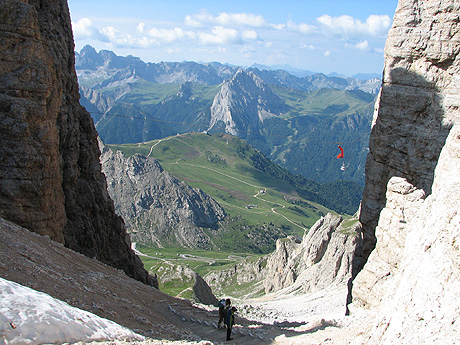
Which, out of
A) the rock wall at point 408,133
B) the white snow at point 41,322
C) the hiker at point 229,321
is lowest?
the hiker at point 229,321

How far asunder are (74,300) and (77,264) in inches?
385

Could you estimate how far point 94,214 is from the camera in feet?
147

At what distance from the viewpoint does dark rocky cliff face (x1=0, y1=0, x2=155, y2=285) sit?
33188 millimetres

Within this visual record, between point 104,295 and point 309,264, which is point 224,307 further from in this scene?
point 309,264

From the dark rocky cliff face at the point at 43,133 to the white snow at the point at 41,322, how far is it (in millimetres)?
20064

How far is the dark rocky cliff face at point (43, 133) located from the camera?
33.2 metres

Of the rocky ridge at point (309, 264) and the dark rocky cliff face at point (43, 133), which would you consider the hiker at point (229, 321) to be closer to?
the dark rocky cliff face at point (43, 133)

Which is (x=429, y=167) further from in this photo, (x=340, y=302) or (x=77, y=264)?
(x=340, y=302)

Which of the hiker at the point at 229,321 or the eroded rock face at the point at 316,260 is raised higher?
the hiker at the point at 229,321

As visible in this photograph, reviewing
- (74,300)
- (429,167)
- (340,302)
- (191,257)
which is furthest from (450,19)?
(191,257)

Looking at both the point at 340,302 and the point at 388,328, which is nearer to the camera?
the point at 388,328

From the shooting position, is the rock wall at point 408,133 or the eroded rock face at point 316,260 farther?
the eroded rock face at point 316,260

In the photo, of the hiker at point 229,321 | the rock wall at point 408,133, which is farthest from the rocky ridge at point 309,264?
the hiker at point 229,321

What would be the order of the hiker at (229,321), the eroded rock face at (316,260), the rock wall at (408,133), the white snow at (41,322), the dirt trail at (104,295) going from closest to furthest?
the white snow at (41,322)
the dirt trail at (104,295)
the hiker at (229,321)
the rock wall at (408,133)
the eroded rock face at (316,260)
